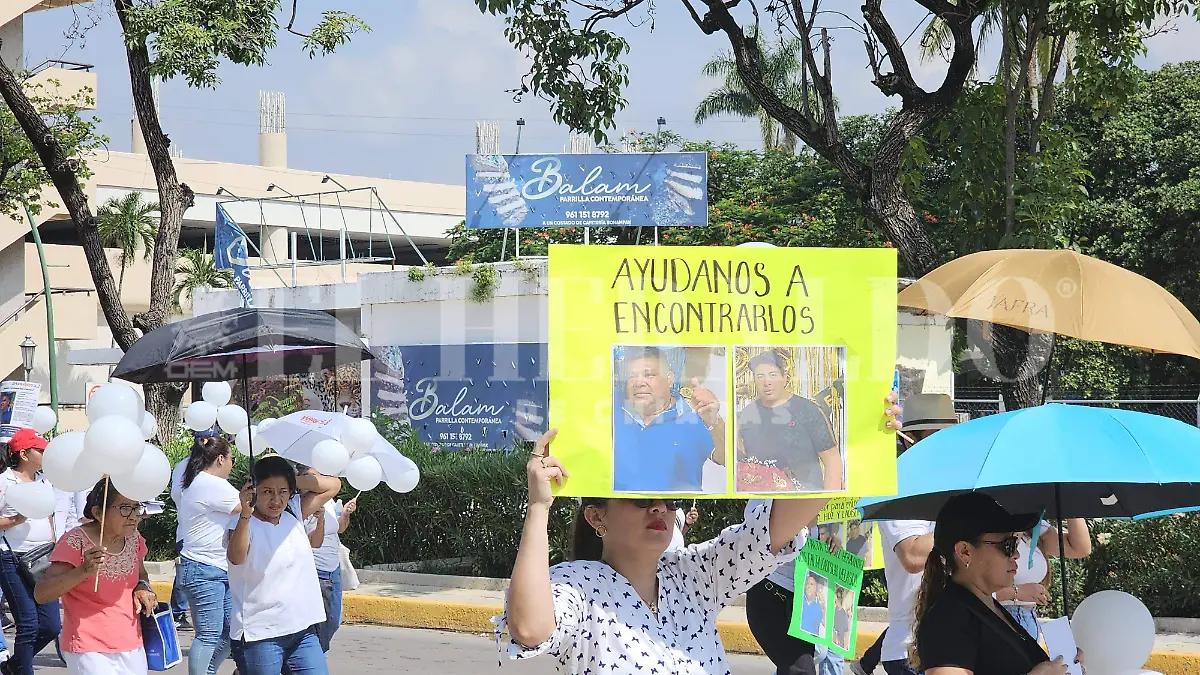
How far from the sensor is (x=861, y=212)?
433 inches

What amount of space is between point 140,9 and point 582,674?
12.1 m

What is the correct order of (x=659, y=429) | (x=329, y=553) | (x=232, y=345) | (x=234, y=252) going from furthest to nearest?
(x=234, y=252) < (x=232, y=345) < (x=329, y=553) < (x=659, y=429)

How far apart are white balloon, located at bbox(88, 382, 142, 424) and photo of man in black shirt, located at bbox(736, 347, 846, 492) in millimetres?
3722

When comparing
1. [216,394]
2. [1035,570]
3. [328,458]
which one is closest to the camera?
[1035,570]

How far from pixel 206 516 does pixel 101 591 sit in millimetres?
2272

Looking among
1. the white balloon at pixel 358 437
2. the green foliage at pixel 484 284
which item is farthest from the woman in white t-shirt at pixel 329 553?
the green foliage at pixel 484 284

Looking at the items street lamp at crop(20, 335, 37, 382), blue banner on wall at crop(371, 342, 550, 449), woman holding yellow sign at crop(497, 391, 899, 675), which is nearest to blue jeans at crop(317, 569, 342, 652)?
woman holding yellow sign at crop(497, 391, 899, 675)

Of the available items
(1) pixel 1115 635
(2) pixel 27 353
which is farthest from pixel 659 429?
(2) pixel 27 353

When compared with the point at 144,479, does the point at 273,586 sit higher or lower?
lower

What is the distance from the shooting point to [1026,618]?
4.09 m

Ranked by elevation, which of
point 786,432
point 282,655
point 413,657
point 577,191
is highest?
point 577,191

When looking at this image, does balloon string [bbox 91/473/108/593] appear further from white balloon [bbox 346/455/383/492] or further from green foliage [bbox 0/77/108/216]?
green foliage [bbox 0/77/108/216]

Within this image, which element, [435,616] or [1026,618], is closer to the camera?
[1026,618]

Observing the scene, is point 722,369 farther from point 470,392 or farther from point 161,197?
point 470,392
